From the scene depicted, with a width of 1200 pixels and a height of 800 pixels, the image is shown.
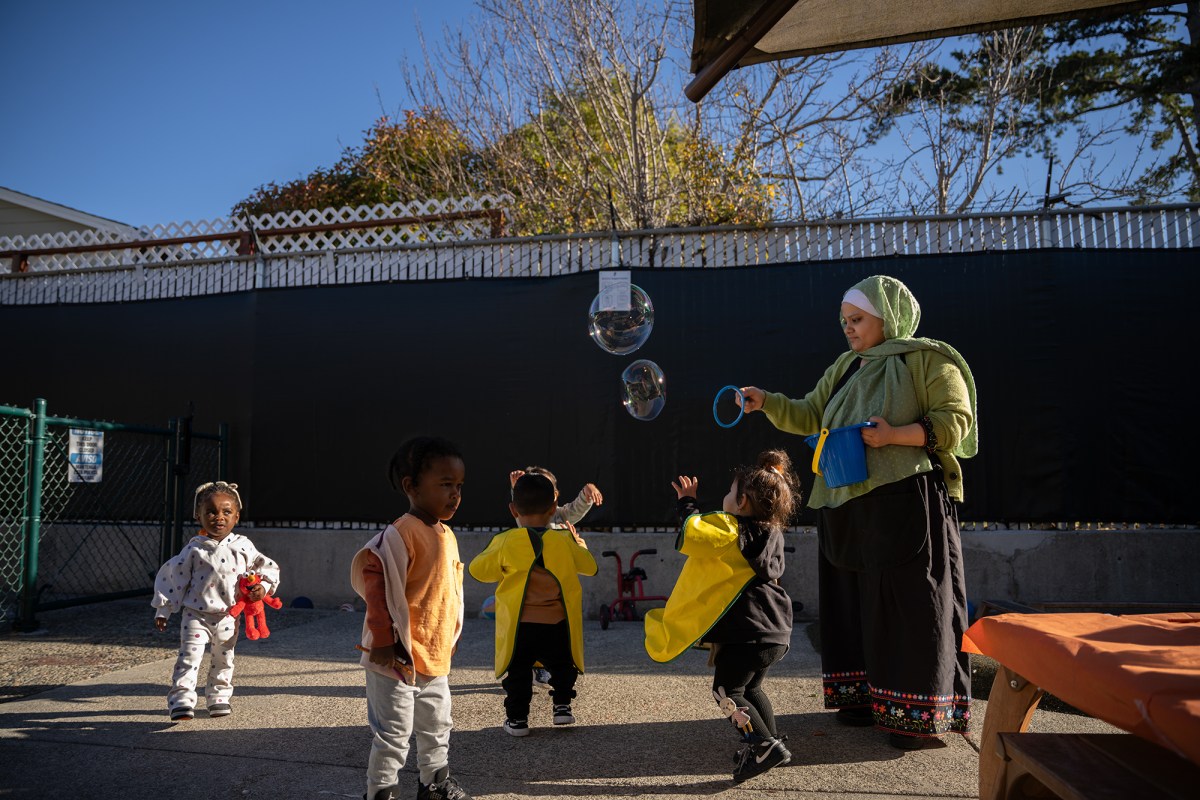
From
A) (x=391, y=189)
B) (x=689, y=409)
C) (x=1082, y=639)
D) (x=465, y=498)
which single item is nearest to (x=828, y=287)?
(x=689, y=409)

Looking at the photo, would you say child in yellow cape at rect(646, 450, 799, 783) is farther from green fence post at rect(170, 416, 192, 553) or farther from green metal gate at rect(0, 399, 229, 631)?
green metal gate at rect(0, 399, 229, 631)

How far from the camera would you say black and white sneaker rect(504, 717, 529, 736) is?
144 inches

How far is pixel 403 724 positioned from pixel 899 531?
79.5 inches

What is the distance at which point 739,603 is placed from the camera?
11.1 feet

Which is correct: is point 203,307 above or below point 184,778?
above

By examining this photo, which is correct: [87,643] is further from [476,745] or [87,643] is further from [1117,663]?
[1117,663]

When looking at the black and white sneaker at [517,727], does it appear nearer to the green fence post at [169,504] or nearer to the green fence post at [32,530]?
the green fence post at [32,530]

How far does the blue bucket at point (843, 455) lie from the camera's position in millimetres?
3428

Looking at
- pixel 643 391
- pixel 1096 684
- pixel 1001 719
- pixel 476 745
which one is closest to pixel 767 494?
pixel 1001 719

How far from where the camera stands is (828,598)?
12.6ft

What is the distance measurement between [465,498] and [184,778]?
3.77m

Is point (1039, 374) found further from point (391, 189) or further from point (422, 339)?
point (391, 189)

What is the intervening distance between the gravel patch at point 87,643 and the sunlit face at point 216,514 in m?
1.30

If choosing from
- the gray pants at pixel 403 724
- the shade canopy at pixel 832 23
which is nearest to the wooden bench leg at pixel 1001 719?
the gray pants at pixel 403 724
